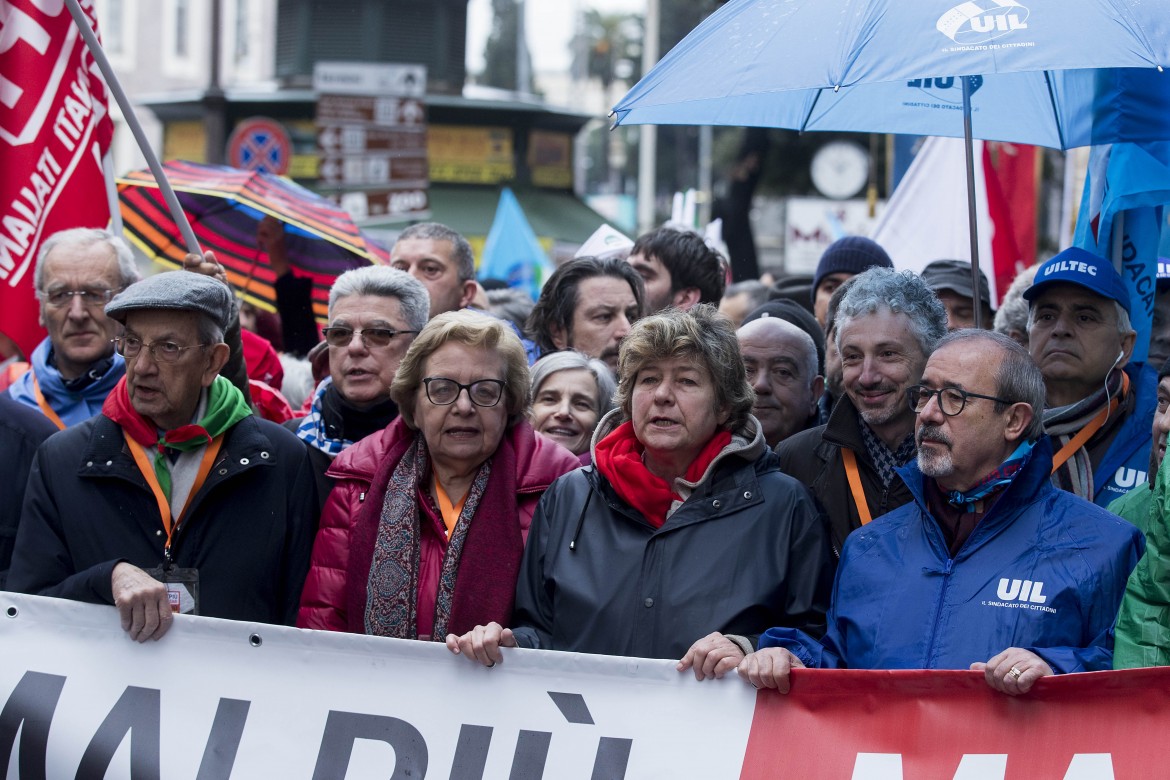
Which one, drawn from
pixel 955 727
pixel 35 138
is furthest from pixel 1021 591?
pixel 35 138

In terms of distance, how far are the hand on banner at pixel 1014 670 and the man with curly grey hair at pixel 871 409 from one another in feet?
2.99

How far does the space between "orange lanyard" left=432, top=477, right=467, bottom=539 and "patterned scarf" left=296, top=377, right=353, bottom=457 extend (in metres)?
0.60

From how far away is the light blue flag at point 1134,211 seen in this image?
5.24m

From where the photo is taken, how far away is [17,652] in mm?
4047

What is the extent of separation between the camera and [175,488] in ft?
13.8

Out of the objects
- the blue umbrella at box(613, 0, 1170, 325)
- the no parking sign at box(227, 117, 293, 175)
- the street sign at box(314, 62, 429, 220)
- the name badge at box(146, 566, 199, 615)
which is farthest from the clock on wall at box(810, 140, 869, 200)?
the name badge at box(146, 566, 199, 615)

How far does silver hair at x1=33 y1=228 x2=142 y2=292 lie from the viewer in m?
5.32

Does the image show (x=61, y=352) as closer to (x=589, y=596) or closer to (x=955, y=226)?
(x=589, y=596)

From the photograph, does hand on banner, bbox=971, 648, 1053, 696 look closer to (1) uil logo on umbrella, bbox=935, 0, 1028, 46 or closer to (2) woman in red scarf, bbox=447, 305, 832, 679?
(2) woman in red scarf, bbox=447, 305, 832, 679

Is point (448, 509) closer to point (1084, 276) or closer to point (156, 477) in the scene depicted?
point (156, 477)

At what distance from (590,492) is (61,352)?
221 centimetres

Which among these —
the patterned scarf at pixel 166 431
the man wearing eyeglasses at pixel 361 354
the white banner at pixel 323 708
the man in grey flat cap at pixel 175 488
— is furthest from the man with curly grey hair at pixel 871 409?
the patterned scarf at pixel 166 431

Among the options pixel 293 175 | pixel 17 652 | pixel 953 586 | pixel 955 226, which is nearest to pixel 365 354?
pixel 17 652

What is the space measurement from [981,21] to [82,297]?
3.13 m
